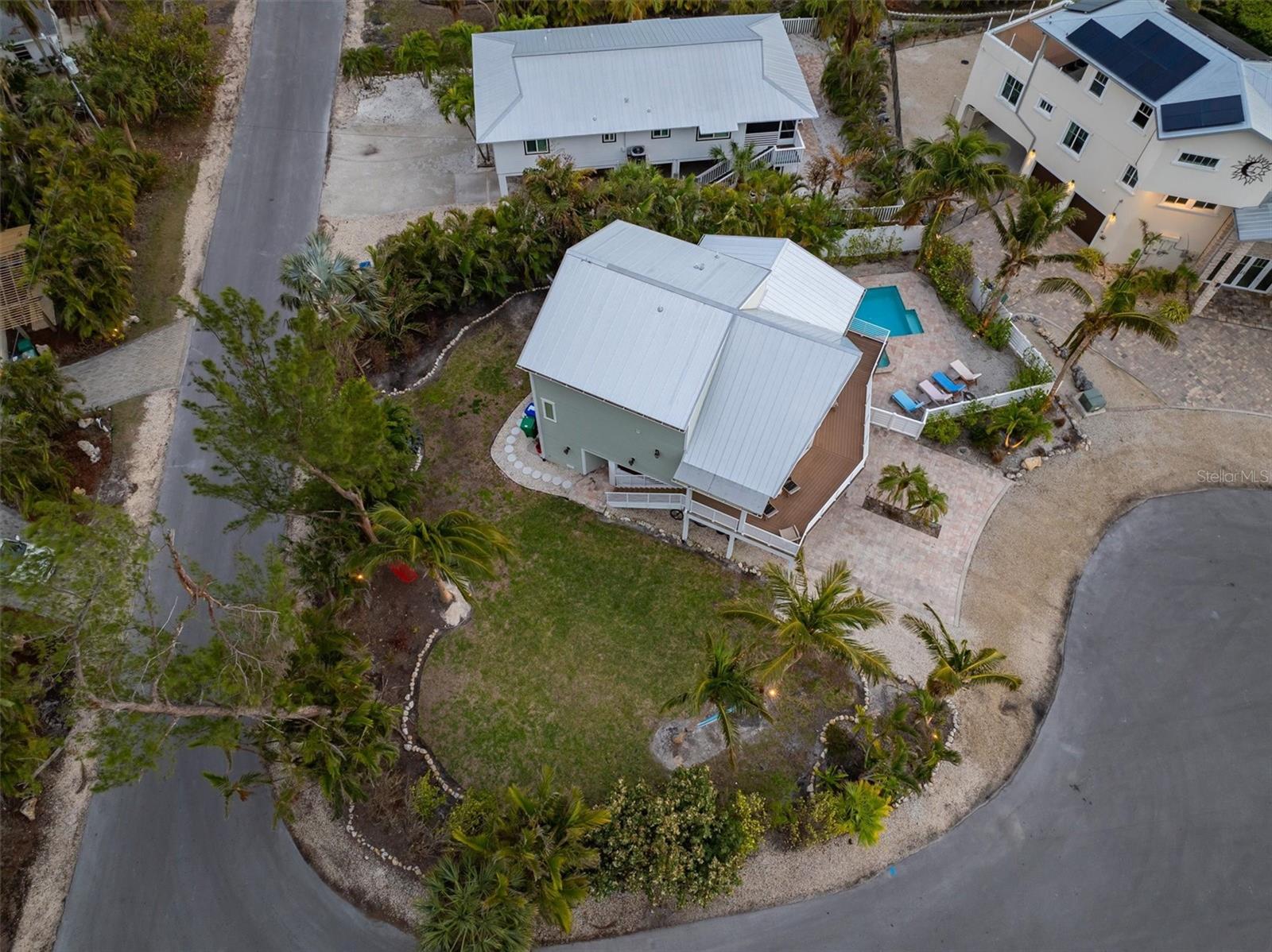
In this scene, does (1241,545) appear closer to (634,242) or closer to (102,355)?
Result: (634,242)

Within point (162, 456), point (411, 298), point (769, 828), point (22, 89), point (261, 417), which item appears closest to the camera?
point (261, 417)

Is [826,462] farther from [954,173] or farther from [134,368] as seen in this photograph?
[134,368]

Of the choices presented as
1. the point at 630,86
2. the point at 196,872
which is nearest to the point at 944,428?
the point at 630,86

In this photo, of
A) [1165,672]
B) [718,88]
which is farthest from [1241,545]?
[718,88]

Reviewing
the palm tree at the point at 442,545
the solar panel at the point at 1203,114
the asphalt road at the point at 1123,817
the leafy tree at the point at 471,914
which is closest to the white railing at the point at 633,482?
the palm tree at the point at 442,545

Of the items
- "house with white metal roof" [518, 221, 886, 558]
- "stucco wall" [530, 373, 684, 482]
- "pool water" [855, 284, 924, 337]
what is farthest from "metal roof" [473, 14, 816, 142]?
"stucco wall" [530, 373, 684, 482]

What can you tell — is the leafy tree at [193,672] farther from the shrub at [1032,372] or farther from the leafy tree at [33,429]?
the shrub at [1032,372]
